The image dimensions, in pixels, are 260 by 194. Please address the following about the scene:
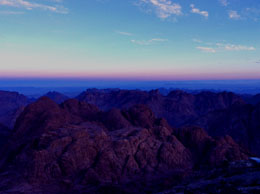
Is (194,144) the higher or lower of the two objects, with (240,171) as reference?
lower

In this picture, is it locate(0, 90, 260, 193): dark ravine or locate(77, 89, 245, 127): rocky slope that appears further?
locate(77, 89, 245, 127): rocky slope

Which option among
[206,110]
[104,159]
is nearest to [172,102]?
[206,110]

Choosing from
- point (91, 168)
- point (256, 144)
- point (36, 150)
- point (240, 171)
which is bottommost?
point (256, 144)

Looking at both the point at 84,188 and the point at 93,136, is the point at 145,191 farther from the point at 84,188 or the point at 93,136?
the point at 93,136

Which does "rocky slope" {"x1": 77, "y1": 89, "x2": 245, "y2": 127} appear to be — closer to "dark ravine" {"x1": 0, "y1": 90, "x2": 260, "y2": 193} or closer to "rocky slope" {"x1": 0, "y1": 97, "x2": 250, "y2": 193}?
"dark ravine" {"x1": 0, "y1": 90, "x2": 260, "y2": 193}

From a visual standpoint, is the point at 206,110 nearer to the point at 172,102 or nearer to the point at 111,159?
the point at 172,102

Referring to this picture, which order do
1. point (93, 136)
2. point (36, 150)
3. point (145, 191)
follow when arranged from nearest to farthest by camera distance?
point (145, 191) → point (36, 150) → point (93, 136)

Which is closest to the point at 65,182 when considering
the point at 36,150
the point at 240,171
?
the point at 36,150

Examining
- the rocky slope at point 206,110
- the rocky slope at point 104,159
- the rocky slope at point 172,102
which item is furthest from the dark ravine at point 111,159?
the rocky slope at point 172,102

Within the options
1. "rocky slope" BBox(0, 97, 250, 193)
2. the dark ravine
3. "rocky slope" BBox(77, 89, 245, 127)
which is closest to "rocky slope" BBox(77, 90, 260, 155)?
"rocky slope" BBox(77, 89, 245, 127)

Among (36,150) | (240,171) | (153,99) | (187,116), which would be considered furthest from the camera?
(153,99)
